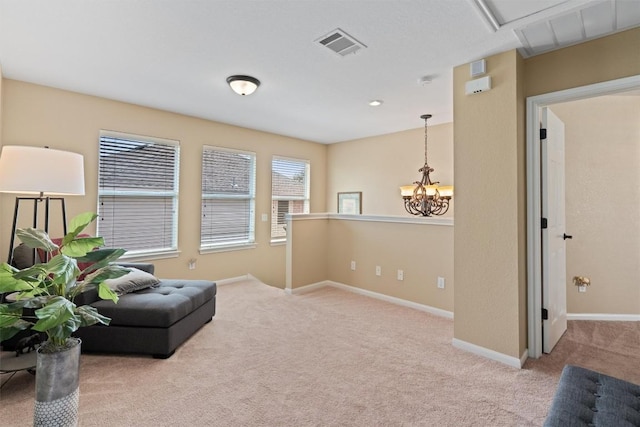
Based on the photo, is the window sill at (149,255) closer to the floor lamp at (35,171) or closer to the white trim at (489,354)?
the floor lamp at (35,171)

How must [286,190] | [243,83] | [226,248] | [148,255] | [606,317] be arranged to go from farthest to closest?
[286,190] → [226,248] → [148,255] → [606,317] → [243,83]

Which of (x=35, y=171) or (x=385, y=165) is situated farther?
(x=385, y=165)

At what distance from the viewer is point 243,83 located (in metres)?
3.04

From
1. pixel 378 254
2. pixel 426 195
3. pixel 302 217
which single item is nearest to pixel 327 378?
pixel 378 254

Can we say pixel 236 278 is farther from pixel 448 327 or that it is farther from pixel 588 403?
pixel 588 403

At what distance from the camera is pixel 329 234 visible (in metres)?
4.77

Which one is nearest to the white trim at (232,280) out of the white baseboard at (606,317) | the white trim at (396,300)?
the white trim at (396,300)

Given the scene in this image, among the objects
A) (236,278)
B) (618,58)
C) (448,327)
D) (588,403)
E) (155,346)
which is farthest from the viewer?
(236,278)

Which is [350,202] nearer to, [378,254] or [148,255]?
[378,254]

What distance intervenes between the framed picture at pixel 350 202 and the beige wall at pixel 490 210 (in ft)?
10.4

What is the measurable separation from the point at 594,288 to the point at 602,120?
1871 mm

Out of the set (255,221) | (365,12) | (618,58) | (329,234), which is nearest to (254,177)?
(255,221)

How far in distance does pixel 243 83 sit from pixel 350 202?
11.4 ft

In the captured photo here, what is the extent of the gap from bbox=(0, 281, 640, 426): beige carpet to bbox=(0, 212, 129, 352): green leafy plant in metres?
0.70
